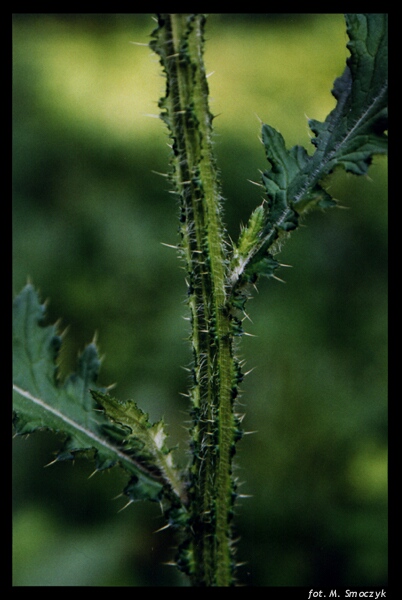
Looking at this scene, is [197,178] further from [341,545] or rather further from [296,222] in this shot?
[341,545]

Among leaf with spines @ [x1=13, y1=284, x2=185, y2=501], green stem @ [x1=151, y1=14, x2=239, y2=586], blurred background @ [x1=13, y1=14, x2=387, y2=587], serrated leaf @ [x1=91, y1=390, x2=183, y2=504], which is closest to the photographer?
green stem @ [x1=151, y1=14, x2=239, y2=586]

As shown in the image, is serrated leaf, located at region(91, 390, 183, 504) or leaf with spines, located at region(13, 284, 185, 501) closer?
serrated leaf, located at region(91, 390, 183, 504)

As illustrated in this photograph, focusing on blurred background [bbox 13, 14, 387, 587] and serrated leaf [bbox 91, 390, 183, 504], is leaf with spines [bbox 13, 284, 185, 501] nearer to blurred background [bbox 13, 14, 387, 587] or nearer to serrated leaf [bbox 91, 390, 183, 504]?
serrated leaf [bbox 91, 390, 183, 504]

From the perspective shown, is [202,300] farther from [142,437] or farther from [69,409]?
[69,409]

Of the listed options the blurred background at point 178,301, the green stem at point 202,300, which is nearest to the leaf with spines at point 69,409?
the green stem at point 202,300

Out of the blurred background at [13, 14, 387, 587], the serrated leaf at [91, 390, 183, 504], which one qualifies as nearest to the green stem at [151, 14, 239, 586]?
the serrated leaf at [91, 390, 183, 504]

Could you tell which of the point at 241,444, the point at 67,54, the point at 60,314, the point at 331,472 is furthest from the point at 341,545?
the point at 67,54

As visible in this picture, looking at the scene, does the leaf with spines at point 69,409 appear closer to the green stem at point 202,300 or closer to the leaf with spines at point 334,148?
the green stem at point 202,300
